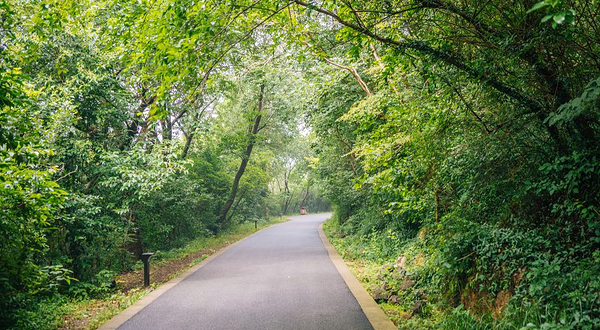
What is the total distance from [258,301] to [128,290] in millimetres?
3841

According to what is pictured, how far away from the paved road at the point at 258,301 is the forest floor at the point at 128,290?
1.91 ft

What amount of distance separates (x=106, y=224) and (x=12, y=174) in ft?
13.4

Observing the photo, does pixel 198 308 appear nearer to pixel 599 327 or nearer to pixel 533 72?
pixel 599 327

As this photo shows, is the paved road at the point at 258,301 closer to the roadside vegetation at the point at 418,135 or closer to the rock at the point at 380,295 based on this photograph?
the rock at the point at 380,295

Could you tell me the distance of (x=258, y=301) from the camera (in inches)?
259

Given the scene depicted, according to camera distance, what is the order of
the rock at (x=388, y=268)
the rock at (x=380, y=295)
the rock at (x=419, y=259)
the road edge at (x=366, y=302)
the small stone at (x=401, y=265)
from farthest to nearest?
the rock at (x=388, y=268), the small stone at (x=401, y=265), the rock at (x=419, y=259), the rock at (x=380, y=295), the road edge at (x=366, y=302)

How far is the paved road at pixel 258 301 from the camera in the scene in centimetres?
536

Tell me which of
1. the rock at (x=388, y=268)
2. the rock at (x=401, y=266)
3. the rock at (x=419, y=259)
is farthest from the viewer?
the rock at (x=388, y=268)

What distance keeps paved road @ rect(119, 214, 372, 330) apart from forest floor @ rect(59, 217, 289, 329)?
0.58m

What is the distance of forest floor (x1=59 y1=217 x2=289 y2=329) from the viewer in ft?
19.8

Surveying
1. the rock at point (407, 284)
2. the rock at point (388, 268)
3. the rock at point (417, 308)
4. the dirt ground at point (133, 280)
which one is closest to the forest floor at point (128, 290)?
the dirt ground at point (133, 280)

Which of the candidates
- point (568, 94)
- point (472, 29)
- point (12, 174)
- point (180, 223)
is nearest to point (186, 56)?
point (12, 174)

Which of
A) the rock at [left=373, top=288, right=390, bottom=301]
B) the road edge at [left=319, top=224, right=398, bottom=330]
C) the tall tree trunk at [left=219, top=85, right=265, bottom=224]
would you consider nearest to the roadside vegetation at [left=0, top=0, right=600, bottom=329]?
the rock at [left=373, top=288, right=390, bottom=301]

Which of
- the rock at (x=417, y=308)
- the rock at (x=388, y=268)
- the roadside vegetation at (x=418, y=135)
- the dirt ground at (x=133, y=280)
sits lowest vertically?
the rock at (x=417, y=308)
